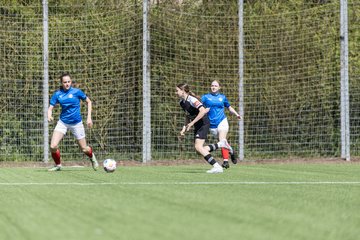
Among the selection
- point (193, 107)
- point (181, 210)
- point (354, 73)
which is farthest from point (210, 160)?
point (354, 73)

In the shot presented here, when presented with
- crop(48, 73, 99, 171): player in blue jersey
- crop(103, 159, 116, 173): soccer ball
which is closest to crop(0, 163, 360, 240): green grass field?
crop(103, 159, 116, 173): soccer ball

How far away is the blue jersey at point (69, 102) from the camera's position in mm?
15844

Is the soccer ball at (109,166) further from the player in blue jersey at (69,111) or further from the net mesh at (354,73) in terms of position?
the net mesh at (354,73)

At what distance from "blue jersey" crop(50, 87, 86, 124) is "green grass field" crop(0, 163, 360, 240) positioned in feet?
→ 15.4

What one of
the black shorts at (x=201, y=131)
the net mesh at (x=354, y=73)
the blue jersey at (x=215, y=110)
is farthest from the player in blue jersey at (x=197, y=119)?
the net mesh at (x=354, y=73)

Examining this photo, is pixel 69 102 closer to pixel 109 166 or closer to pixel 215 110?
pixel 109 166

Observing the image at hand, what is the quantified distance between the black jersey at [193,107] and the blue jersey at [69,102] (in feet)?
7.15

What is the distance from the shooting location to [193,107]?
14953mm

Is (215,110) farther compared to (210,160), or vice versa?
(215,110)

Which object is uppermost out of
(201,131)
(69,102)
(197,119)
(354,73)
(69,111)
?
(354,73)

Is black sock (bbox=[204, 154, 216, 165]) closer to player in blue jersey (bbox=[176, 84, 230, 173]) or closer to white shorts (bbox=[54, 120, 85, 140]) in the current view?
player in blue jersey (bbox=[176, 84, 230, 173])

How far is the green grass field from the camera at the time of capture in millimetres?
5617

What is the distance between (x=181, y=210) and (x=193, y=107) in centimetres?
787

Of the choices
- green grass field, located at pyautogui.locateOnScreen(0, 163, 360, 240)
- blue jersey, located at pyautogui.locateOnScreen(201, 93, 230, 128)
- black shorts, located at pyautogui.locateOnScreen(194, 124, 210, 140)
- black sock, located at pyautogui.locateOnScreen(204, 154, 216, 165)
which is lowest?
green grass field, located at pyautogui.locateOnScreen(0, 163, 360, 240)
